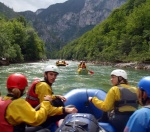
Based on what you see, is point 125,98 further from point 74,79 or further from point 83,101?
point 74,79

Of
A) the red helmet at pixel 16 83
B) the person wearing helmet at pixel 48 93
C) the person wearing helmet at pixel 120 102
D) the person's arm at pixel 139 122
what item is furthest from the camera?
the person wearing helmet at pixel 120 102

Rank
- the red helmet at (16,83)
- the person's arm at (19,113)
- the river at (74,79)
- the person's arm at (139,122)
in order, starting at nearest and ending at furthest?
1. the person's arm at (139,122)
2. the person's arm at (19,113)
3. the red helmet at (16,83)
4. the river at (74,79)

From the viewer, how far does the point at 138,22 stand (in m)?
50.5

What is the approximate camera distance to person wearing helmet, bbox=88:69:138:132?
4.18 meters

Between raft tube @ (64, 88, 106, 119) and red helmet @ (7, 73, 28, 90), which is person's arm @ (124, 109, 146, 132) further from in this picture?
raft tube @ (64, 88, 106, 119)

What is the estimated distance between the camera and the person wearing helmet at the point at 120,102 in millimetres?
4176

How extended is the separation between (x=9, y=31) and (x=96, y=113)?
1986 inches

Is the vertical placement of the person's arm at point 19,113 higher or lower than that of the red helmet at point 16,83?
lower

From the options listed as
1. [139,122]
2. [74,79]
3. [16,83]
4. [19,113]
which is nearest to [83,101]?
[16,83]

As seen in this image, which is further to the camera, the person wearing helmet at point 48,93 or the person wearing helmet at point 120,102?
the person wearing helmet at point 120,102

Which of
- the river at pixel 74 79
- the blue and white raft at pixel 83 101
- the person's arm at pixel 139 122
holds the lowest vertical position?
the river at pixel 74 79

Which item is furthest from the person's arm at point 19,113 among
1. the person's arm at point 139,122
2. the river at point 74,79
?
the river at point 74,79

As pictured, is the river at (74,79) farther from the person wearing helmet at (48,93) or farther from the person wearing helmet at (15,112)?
the person wearing helmet at (15,112)

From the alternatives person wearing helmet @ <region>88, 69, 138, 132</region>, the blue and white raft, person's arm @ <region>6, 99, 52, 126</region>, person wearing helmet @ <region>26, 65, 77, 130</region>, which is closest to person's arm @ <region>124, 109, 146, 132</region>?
A: person's arm @ <region>6, 99, 52, 126</region>
